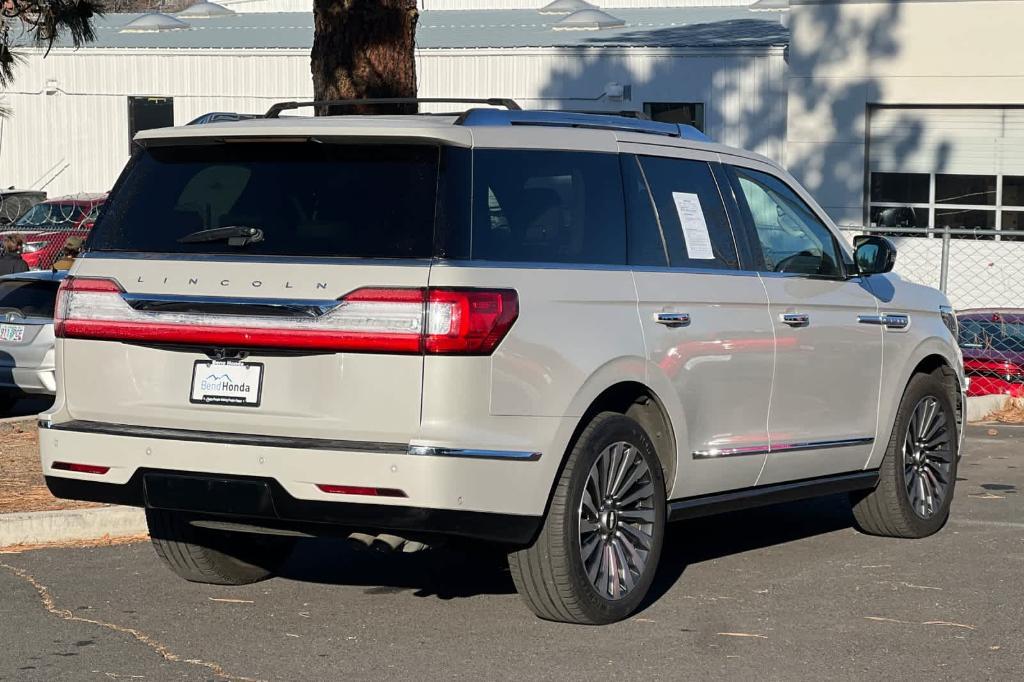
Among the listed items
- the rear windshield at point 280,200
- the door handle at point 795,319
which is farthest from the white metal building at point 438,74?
the rear windshield at point 280,200

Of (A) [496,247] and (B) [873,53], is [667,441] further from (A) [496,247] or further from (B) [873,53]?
(B) [873,53]

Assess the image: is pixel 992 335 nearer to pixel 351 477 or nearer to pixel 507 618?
pixel 507 618

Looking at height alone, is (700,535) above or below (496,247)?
below

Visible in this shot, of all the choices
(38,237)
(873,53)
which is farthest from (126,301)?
(38,237)

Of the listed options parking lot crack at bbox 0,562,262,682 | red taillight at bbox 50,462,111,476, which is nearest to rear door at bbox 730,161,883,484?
parking lot crack at bbox 0,562,262,682

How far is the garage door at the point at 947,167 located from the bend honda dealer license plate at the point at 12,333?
16.1m

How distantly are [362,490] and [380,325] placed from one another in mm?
587

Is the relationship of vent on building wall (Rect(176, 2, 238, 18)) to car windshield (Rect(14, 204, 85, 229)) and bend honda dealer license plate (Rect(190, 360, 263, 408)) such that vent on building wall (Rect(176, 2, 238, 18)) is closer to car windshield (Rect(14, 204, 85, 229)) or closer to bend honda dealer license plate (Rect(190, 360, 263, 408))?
car windshield (Rect(14, 204, 85, 229))

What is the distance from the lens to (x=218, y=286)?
5.92 metres

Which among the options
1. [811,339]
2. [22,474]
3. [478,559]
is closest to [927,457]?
[811,339]

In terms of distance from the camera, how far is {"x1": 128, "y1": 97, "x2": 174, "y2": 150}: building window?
126 ft

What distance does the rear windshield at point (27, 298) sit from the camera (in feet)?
45.1

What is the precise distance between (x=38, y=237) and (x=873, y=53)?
15105 mm

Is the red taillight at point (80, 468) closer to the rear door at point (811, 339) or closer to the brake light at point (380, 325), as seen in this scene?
the brake light at point (380, 325)
